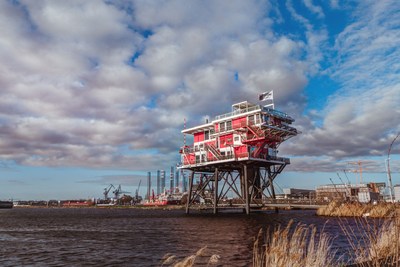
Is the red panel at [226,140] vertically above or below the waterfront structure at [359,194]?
above

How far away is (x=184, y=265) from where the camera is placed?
26.2 ft

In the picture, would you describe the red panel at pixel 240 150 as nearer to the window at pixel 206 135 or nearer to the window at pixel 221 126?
the window at pixel 221 126

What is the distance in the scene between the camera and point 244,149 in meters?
58.1

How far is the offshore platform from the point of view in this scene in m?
56.0

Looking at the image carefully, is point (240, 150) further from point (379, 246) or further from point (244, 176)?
point (379, 246)

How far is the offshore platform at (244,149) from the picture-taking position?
5603cm

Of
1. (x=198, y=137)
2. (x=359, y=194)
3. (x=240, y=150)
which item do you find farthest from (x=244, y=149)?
(x=359, y=194)

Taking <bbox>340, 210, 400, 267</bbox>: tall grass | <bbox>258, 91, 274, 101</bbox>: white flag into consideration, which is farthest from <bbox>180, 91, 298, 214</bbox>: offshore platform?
<bbox>340, 210, 400, 267</bbox>: tall grass

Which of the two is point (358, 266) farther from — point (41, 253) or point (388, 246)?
point (41, 253)

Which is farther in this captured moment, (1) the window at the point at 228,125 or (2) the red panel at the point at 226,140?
(1) the window at the point at 228,125

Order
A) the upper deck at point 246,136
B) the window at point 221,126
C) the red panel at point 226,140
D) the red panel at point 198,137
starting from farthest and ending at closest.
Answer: the red panel at point 198,137
the window at point 221,126
the red panel at point 226,140
the upper deck at point 246,136

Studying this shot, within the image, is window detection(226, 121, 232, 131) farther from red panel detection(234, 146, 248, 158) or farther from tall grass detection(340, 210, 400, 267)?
tall grass detection(340, 210, 400, 267)

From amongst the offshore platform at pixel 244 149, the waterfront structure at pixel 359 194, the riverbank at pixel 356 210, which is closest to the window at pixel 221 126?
the offshore platform at pixel 244 149

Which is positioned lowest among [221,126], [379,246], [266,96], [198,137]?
[379,246]
